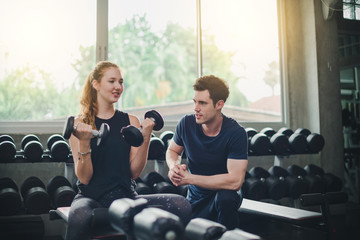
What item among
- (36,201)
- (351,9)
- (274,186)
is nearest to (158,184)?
(36,201)

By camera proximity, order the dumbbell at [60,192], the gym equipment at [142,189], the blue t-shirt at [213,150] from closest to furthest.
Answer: the blue t-shirt at [213,150] → the dumbbell at [60,192] → the gym equipment at [142,189]

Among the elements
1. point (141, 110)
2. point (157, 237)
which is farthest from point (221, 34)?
point (157, 237)

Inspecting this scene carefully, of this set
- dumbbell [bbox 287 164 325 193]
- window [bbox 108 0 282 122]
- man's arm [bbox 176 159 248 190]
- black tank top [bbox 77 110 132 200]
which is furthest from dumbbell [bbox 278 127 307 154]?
black tank top [bbox 77 110 132 200]

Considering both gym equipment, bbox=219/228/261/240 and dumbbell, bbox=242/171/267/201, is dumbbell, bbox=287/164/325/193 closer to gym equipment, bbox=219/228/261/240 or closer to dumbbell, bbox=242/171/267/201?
dumbbell, bbox=242/171/267/201

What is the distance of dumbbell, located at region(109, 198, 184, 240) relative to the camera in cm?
103

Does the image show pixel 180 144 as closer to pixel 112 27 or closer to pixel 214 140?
pixel 214 140

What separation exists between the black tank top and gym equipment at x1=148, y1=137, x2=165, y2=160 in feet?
3.79

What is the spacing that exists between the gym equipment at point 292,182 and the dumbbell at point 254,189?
0.88ft

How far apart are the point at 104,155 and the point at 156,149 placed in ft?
4.14

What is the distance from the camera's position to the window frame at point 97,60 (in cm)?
336

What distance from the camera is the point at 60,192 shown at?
8.57ft

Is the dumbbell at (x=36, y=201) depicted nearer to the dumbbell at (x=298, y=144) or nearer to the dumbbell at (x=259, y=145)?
the dumbbell at (x=259, y=145)

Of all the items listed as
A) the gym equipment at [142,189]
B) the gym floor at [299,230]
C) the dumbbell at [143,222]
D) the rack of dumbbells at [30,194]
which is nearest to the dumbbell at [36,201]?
the rack of dumbbells at [30,194]

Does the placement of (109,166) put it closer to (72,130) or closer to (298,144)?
(72,130)
